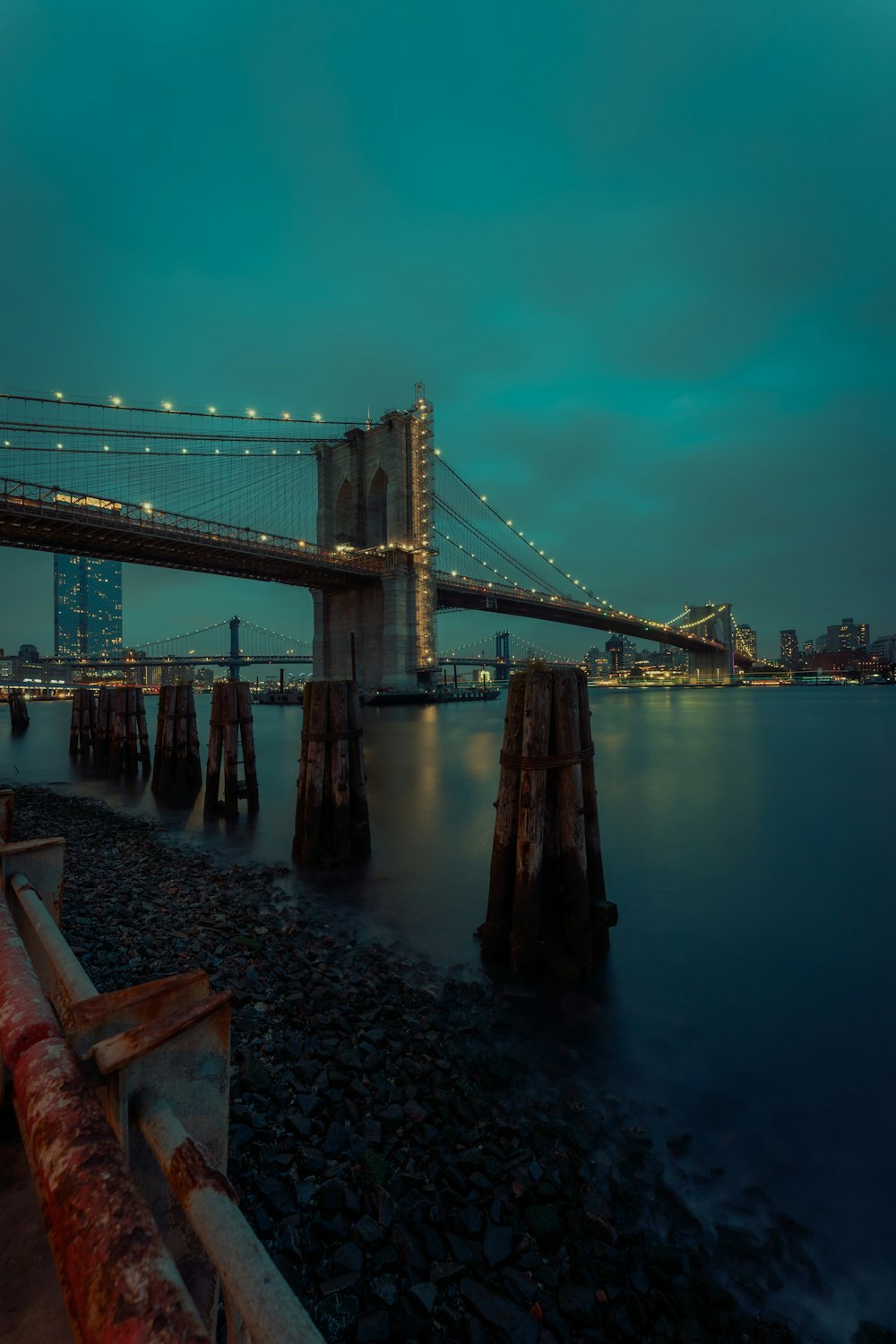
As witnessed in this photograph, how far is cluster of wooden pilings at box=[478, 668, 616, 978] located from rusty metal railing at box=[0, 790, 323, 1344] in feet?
11.0

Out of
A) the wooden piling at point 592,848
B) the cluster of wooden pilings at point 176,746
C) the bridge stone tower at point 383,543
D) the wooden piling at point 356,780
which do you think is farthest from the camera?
the bridge stone tower at point 383,543

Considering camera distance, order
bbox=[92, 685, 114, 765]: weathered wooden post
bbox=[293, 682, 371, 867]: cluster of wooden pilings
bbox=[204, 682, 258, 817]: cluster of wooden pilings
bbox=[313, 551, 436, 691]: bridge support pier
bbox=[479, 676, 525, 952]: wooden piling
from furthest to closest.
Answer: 1. bbox=[313, 551, 436, 691]: bridge support pier
2. bbox=[92, 685, 114, 765]: weathered wooden post
3. bbox=[204, 682, 258, 817]: cluster of wooden pilings
4. bbox=[293, 682, 371, 867]: cluster of wooden pilings
5. bbox=[479, 676, 525, 952]: wooden piling

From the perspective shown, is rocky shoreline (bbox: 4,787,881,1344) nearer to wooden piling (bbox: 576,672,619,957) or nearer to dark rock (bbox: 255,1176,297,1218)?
dark rock (bbox: 255,1176,297,1218)

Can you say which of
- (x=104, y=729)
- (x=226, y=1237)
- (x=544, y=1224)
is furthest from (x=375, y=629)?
(x=226, y=1237)

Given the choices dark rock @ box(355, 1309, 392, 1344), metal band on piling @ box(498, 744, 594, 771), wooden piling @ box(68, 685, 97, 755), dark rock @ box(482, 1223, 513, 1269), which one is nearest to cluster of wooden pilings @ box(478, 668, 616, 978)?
metal band on piling @ box(498, 744, 594, 771)

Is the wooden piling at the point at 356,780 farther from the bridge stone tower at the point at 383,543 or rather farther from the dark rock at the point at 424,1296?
the bridge stone tower at the point at 383,543

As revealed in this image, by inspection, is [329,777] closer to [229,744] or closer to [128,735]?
[229,744]

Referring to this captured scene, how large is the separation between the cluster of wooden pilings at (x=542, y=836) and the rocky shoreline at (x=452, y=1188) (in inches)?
23.3

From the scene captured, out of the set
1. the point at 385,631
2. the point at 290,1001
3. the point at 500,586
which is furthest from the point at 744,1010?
the point at 500,586

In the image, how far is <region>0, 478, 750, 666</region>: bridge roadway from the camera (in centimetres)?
2955

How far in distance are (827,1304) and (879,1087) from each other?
1827 mm

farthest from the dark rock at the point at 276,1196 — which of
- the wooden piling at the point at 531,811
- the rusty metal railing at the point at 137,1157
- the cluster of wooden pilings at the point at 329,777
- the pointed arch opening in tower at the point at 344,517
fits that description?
the pointed arch opening in tower at the point at 344,517

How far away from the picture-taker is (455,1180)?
2.69 meters

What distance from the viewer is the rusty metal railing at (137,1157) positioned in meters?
0.71
